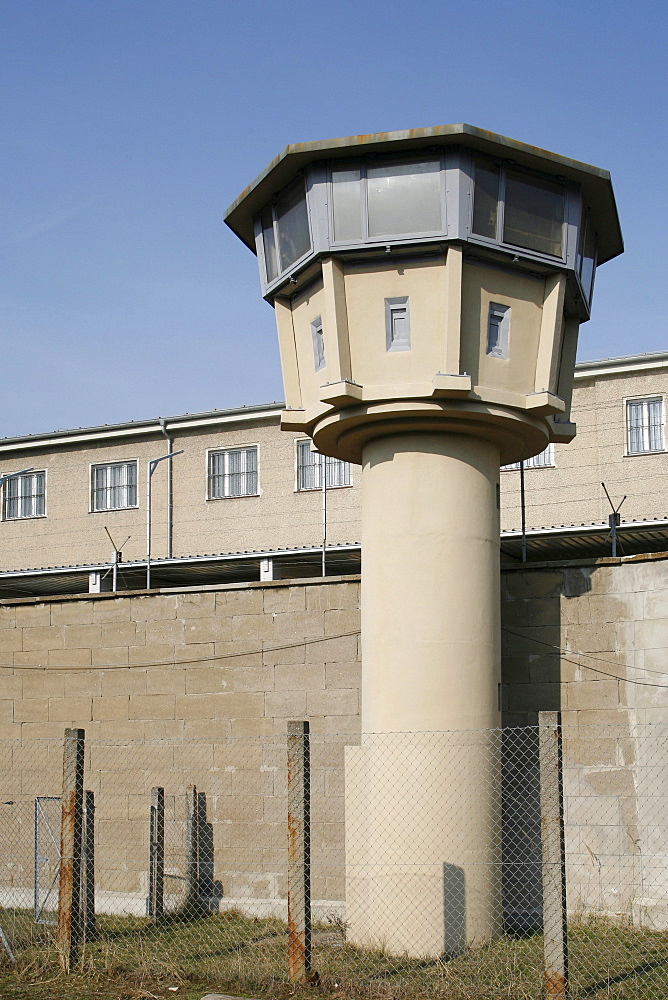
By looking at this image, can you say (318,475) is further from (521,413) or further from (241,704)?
(521,413)

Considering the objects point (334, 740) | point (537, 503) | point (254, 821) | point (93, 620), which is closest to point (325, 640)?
point (334, 740)

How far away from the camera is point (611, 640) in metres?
13.4

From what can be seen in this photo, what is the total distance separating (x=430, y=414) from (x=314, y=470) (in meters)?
16.1

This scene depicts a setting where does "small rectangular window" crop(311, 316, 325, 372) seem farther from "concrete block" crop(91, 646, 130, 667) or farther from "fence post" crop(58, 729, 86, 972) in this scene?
"concrete block" crop(91, 646, 130, 667)

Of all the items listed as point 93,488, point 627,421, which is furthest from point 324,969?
point 93,488

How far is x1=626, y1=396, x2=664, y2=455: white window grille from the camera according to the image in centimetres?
2519

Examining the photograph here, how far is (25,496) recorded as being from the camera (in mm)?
31656

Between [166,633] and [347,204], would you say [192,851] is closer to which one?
[166,633]

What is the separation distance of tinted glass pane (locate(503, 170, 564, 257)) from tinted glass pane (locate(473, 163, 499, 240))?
16 centimetres

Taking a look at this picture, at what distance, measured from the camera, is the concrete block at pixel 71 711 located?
1584 cm

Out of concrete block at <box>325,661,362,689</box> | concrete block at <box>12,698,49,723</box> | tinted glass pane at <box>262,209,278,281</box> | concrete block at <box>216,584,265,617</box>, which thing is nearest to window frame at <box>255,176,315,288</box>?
tinted glass pane at <box>262,209,278,281</box>

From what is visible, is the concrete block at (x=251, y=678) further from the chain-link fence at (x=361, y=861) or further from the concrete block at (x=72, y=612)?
the concrete block at (x=72, y=612)

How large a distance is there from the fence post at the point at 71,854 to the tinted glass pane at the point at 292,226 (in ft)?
19.4

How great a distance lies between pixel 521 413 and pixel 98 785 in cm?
802
